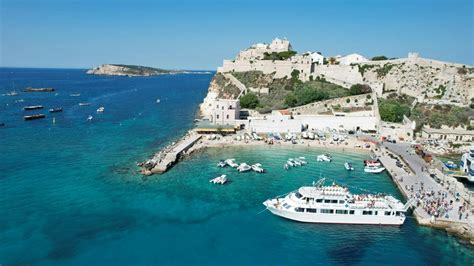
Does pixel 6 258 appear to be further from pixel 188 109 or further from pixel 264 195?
Result: pixel 188 109

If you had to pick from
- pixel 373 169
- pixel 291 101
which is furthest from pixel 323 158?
pixel 291 101

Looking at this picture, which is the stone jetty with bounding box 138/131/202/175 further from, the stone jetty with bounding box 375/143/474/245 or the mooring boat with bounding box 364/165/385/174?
the stone jetty with bounding box 375/143/474/245

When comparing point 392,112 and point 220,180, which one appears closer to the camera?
point 220,180

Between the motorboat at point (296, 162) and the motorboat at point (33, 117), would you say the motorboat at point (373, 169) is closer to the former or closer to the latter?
the motorboat at point (296, 162)

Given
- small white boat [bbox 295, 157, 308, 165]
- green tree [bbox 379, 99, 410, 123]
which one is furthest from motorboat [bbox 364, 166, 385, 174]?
green tree [bbox 379, 99, 410, 123]

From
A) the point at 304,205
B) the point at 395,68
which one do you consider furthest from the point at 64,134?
the point at 395,68

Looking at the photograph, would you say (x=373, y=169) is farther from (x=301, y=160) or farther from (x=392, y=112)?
(x=392, y=112)
